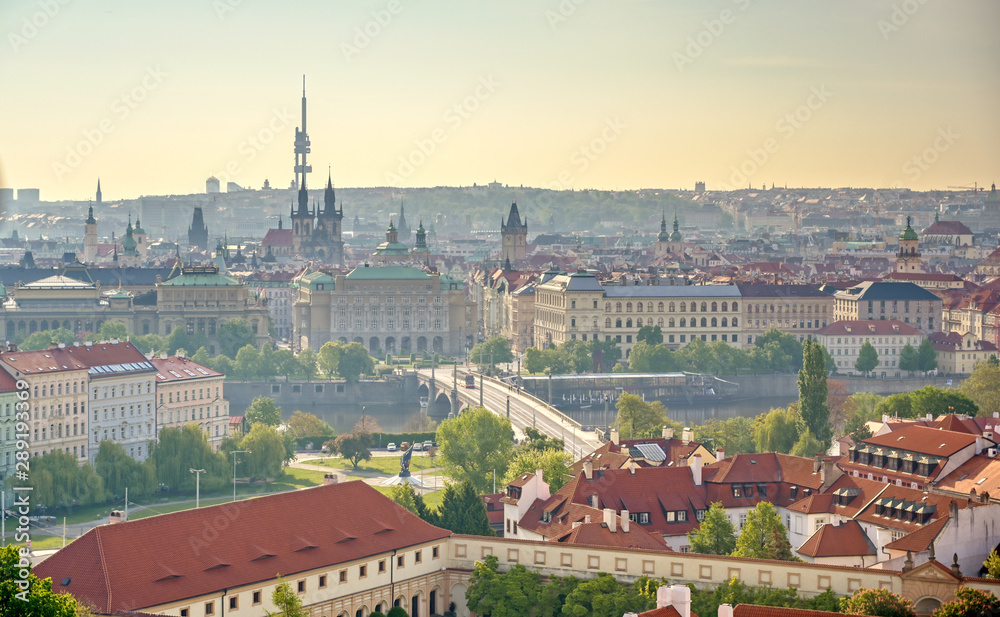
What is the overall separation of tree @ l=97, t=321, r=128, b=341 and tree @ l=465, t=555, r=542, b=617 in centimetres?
8943

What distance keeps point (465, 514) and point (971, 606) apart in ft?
66.8

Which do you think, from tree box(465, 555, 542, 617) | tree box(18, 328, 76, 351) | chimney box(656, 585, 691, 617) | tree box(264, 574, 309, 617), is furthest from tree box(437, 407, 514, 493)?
tree box(18, 328, 76, 351)

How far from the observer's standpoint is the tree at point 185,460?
243 ft

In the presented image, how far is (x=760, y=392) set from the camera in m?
128

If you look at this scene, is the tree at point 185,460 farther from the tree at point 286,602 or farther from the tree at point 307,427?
the tree at point 286,602

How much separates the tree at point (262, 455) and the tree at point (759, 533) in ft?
107

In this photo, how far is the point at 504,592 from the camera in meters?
43.4

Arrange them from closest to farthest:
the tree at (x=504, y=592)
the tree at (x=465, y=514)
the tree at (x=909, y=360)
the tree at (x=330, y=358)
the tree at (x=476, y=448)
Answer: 1. the tree at (x=504, y=592)
2. the tree at (x=465, y=514)
3. the tree at (x=476, y=448)
4. the tree at (x=909, y=360)
5. the tree at (x=330, y=358)

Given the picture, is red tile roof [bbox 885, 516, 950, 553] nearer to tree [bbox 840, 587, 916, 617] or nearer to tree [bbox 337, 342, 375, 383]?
tree [bbox 840, 587, 916, 617]

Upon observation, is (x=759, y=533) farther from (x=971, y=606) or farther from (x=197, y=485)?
(x=197, y=485)

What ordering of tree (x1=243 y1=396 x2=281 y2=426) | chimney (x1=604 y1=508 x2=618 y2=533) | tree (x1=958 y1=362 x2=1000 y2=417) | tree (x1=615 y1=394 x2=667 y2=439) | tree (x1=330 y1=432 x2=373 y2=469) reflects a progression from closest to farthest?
chimney (x1=604 y1=508 x2=618 y2=533) < tree (x1=615 y1=394 x2=667 y2=439) < tree (x1=330 y1=432 x2=373 y2=469) < tree (x1=958 y1=362 x2=1000 y2=417) < tree (x1=243 y1=396 x2=281 y2=426)

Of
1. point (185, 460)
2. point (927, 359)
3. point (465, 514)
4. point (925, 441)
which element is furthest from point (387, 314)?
point (465, 514)

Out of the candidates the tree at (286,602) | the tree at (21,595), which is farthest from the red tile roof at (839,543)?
the tree at (21,595)

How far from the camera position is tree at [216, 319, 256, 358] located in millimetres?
137250
